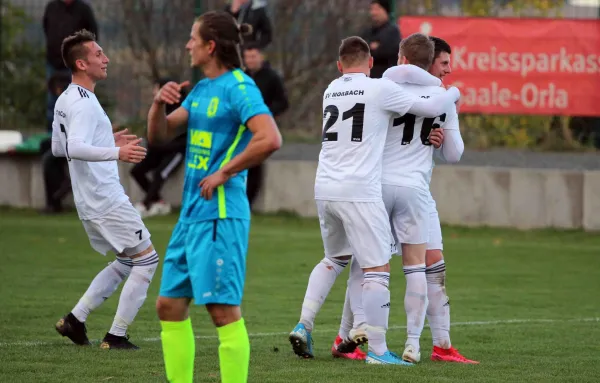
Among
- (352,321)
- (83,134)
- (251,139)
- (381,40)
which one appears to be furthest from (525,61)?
(251,139)

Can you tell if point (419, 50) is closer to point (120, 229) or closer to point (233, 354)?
point (120, 229)

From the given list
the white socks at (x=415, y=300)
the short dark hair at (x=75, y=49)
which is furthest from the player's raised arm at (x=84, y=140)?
the white socks at (x=415, y=300)

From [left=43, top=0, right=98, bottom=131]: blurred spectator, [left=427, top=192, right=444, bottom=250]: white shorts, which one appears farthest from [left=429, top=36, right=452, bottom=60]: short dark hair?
[left=43, top=0, right=98, bottom=131]: blurred spectator

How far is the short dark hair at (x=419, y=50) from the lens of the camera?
810cm

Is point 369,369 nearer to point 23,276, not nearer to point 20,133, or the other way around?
point 23,276

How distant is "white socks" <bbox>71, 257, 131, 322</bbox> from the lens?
868 centimetres

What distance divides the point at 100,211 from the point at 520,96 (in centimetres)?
913

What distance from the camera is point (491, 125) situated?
17.0 m

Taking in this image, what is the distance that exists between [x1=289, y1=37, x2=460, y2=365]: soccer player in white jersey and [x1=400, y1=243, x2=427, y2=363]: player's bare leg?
16 centimetres

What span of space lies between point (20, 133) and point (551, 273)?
28.2 feet

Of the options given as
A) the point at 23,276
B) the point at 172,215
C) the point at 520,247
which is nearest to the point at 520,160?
Answer: the point at 520,247

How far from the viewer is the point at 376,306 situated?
7.86 metres

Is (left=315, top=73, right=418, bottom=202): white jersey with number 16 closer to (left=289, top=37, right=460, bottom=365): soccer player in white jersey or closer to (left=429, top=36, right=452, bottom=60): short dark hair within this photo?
(left=289, top=37, right=460, bottom=365): soccer player in white jersey

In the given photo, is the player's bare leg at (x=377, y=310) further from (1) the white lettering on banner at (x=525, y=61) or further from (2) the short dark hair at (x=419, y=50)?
(1) the white lettering on banner at (x=525, y=61)
